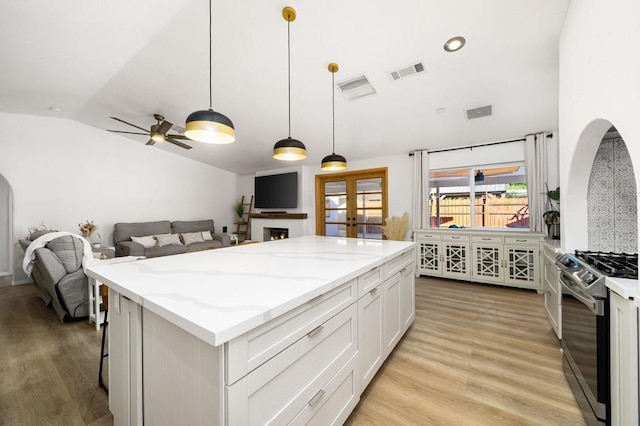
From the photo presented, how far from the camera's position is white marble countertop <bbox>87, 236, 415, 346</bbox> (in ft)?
2.54

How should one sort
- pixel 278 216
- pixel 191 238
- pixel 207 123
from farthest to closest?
pixel 278 216 → pixel 191 238 → pixel 207 123

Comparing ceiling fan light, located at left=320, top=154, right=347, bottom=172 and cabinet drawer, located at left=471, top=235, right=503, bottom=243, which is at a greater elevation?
ceiling fan light, located at left=320, top=154, right=347, bottom=172

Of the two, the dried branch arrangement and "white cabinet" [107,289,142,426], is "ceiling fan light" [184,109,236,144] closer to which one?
"white cabinet" [107,289,142,426]

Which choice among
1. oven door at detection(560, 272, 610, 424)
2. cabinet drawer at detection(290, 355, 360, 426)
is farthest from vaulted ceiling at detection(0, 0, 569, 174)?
cabinet drawer at detection(290, 355, 360, 426)

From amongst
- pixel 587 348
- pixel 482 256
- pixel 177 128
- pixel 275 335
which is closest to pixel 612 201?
pixel 587 348

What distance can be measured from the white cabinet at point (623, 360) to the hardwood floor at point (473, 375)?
49 cm

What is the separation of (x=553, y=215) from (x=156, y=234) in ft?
22.7

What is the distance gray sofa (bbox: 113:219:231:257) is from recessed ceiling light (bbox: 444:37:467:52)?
16.8 ft

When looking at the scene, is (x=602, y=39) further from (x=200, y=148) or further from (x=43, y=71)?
(x=200, y=148)

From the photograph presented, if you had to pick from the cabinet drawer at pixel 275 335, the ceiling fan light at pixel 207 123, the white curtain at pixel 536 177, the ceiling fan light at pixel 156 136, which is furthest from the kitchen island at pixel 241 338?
the white curtain at pixel 536 177

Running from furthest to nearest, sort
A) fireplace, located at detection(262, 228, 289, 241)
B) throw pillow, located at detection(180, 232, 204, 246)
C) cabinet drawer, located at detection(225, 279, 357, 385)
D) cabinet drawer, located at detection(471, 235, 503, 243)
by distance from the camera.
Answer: fireplace, located at detection(262, 228, 289, 241)
throw pillow, located at detection(180, 232, 204, 246)
cabinet drawer, located at detection(471, 235, 503, 243)
cabinet drawer, located at detection(225, 279, 357, 385)

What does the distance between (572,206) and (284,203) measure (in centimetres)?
506

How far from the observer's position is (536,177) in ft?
11.9

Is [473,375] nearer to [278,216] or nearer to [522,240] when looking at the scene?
[522,240]
